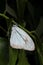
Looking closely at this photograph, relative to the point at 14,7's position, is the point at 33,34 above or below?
below

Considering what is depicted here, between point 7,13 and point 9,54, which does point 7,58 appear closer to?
point 9,54

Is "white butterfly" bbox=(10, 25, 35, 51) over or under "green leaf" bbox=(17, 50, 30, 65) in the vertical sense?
over

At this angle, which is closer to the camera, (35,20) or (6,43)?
(6,43)

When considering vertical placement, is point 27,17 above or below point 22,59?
above

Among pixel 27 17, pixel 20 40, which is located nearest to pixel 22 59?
pixel 20 40

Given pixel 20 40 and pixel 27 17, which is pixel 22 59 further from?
pixel 27 17

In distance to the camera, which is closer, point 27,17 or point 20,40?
point 20,40

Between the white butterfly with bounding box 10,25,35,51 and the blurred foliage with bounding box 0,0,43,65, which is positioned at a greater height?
the blurred foliage with bounding box 0,0,43,65

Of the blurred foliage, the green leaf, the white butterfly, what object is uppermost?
the blurred foliage

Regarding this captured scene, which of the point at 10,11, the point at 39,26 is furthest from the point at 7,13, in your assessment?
the point at 39,26
